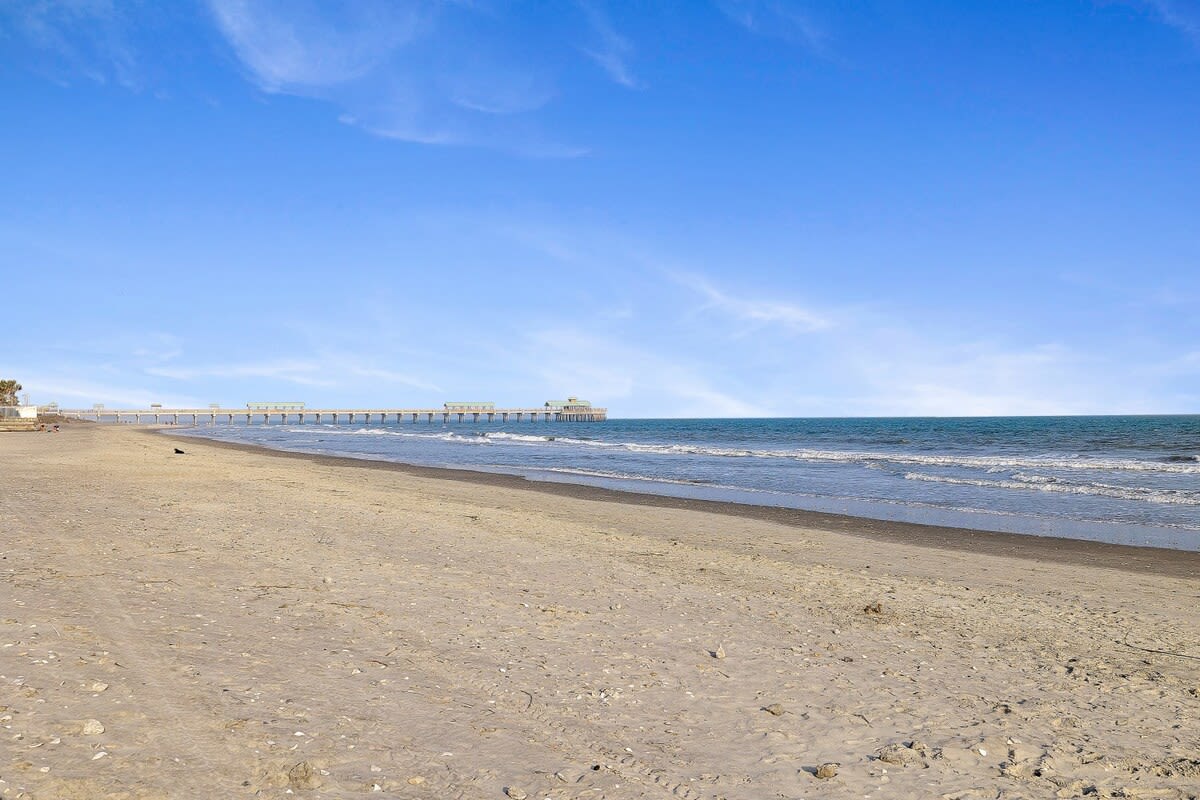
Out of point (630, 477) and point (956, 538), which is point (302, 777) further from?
point (630, 477)

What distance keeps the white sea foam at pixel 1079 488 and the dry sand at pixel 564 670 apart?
11.1 metres

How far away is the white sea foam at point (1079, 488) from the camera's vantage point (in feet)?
66.3

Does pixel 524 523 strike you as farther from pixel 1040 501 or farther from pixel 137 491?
pixel 1040 501

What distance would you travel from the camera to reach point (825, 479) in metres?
26.4

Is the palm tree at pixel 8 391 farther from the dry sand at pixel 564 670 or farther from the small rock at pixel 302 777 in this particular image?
the small rock at pixel 302 777

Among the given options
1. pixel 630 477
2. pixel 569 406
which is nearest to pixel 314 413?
pixel 569 406

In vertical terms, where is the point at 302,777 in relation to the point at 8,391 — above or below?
below

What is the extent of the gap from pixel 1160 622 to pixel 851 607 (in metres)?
3.04

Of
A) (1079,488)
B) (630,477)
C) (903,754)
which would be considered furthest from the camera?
(630,477)

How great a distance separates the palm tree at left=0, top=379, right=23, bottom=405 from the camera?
83387 mm

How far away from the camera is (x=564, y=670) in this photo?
5562mm

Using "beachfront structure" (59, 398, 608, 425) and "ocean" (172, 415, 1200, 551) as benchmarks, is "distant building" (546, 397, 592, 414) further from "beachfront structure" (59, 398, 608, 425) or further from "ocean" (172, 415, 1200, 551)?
"ocean" (172, 415, 1200, 551)

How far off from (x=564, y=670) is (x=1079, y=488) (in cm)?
2247

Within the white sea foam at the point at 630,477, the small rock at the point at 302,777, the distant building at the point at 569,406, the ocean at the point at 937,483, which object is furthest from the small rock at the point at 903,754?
the distant building at the point at 569,406
